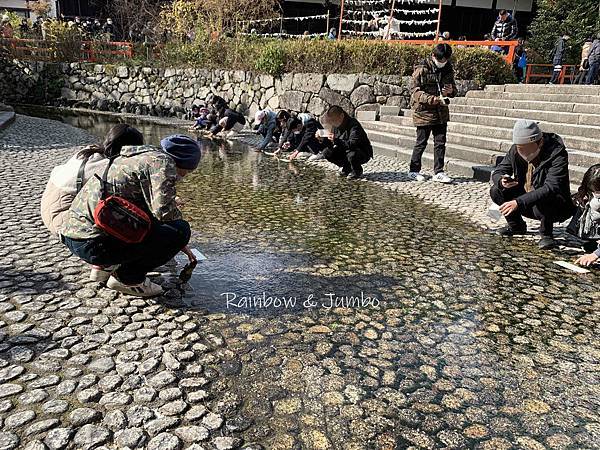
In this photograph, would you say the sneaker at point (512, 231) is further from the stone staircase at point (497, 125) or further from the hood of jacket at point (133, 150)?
the hood of jacket at point (133, 150)

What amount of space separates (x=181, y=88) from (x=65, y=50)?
6.23 metres

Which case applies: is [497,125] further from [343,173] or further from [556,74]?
[556,74]

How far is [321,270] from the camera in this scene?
4340 millimetres

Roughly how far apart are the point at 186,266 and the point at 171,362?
1433 millimetres

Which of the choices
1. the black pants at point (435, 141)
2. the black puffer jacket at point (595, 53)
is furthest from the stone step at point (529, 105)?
the black puffer jacket at point (595, 53)

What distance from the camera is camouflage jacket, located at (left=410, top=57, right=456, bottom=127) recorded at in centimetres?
743

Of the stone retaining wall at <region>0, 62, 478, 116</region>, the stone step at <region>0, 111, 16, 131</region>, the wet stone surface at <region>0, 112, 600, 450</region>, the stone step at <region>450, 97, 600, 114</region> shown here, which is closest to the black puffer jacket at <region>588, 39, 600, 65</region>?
the stone retaining wall at <region>0, 62, 478, 116</region>

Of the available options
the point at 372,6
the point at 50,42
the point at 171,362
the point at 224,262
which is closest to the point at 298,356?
the point at 171,362

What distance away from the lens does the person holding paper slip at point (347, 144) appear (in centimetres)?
762

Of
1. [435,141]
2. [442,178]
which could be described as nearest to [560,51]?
[435,141]

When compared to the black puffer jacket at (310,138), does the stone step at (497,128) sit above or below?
above

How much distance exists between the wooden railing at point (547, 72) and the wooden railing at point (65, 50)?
49.6 ft

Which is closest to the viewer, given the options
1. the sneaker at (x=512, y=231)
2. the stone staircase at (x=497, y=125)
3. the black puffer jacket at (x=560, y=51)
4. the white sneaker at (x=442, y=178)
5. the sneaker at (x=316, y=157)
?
the sneaker at (x=512, y=231)

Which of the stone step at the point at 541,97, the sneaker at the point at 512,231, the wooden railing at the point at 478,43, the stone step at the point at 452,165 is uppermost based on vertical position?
the wooden railing at the point at 478,43
